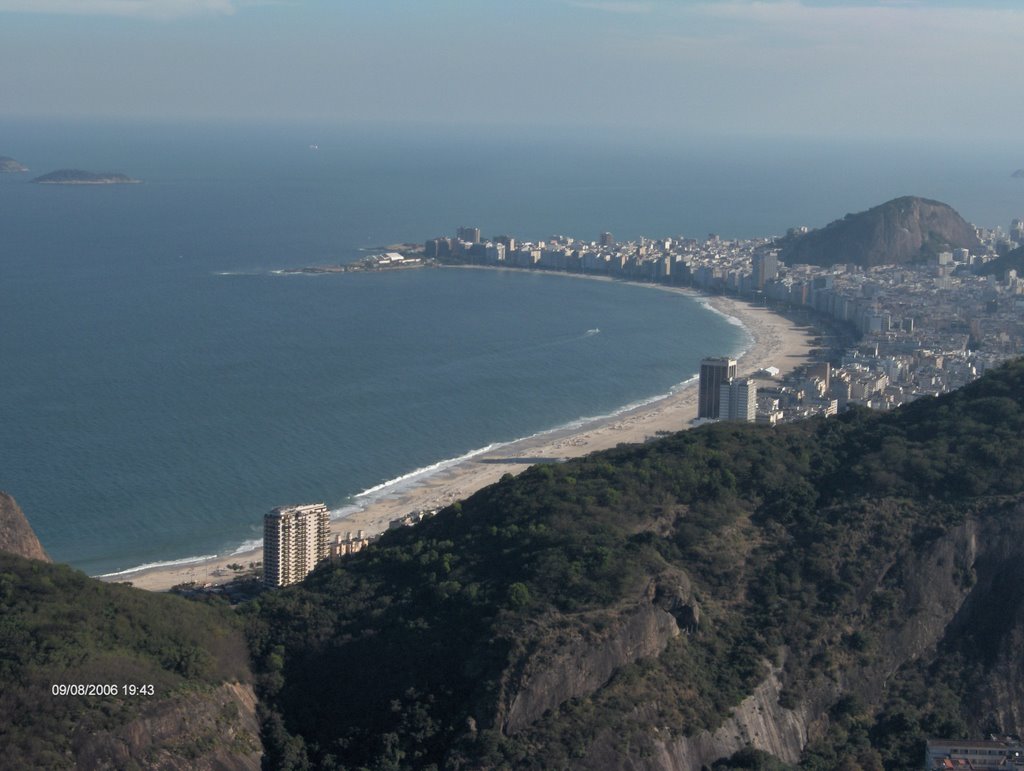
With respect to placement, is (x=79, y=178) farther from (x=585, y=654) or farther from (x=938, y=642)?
(x=585, y=654)

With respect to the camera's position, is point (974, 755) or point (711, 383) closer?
point (974, 755)

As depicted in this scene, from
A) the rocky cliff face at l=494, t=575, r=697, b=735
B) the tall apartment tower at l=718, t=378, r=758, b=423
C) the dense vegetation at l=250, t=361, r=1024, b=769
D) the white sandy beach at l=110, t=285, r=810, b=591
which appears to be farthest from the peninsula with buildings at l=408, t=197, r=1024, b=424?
the rocky cliff face at l=494, t=575, r=697, b=735

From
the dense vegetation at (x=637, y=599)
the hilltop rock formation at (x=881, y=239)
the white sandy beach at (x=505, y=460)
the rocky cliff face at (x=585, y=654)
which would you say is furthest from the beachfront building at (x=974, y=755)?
the hilltop rock formation at (x=881, y=239)

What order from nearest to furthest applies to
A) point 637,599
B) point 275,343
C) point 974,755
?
point 974,755 → point 637,599 → point 275,343

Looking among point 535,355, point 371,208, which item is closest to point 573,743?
point 535,355

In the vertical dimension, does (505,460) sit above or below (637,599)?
below

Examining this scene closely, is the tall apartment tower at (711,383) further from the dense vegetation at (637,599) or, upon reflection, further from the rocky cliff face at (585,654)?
the rocky cliff face at (585,654)

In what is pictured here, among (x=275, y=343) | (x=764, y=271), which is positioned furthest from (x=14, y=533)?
(x=764, y=271)
